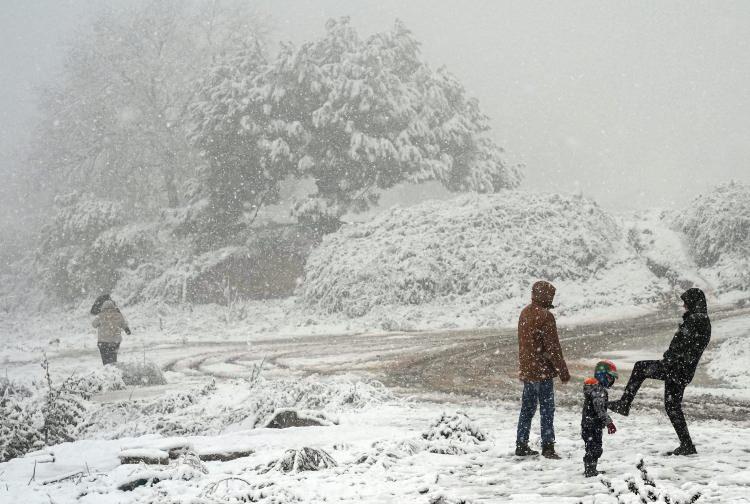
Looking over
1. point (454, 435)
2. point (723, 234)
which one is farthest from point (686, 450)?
point (723, 234)

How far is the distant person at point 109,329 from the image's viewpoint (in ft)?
43.2

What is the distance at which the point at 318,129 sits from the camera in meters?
27.7

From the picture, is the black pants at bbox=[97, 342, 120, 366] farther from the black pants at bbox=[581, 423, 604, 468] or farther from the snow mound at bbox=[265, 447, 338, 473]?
the black pants at bbox=[581, 423, 604, 468]

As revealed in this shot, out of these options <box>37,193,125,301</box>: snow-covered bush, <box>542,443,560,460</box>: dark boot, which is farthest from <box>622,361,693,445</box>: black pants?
<box>37,193,125,301</box>: snow-covered bush

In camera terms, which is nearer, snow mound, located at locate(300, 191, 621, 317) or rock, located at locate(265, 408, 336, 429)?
rock, located at locate(265, 408, 336, 429)

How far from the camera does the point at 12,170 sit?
165 ft

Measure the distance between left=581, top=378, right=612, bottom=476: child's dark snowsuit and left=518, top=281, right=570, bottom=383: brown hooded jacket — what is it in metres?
0.64

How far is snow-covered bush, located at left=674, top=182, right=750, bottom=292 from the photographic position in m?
21.5

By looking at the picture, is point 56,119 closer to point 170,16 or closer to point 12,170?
point 170,16

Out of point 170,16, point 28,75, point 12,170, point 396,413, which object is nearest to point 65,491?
point 396,413

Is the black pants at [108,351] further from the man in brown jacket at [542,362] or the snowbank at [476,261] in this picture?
the man in brown jacket at [542,362]

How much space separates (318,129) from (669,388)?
77.5 ft

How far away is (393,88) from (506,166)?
22.9 ft

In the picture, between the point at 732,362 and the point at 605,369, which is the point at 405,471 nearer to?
the point at 605,369
